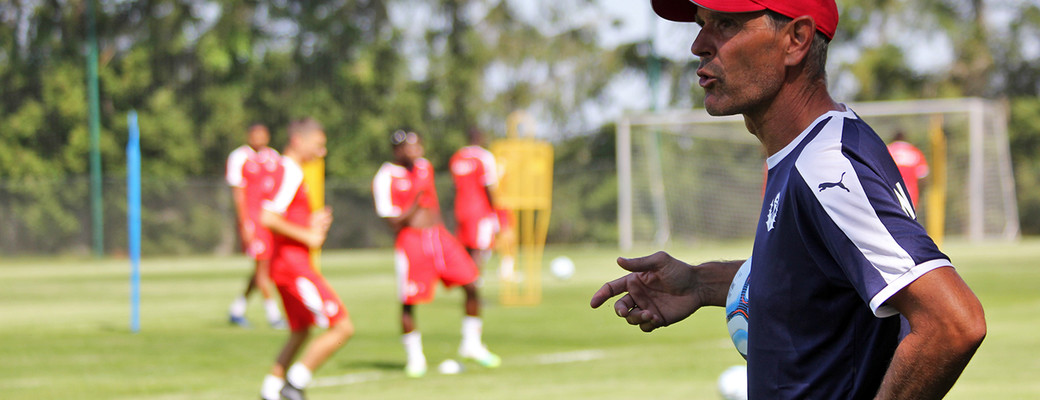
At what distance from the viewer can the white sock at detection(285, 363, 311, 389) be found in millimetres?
7430

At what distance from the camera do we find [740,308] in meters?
2.55

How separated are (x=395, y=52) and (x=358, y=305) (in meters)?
24.9

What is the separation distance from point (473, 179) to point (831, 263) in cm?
1314

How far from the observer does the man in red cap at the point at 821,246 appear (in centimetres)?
191

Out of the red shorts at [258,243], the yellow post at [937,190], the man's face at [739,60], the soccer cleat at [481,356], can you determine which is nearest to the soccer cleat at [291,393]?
the soccer cleat at [481,356]

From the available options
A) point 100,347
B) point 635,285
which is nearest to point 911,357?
point 635,285

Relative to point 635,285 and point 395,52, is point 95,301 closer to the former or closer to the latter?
point 635,285

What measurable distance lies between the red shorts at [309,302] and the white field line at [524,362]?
3.47 ft

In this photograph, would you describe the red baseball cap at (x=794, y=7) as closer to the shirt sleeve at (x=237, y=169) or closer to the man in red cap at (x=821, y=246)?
the man in red cap at (x=821, y=246)

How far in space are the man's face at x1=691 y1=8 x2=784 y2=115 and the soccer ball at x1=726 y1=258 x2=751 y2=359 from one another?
1.29ft

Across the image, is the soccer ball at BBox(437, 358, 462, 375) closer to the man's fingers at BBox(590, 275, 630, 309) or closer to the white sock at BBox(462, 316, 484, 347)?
the white sock at BBox(462, 316, 484, 347)

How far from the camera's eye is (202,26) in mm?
38562

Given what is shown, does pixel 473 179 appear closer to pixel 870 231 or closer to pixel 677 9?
pixel 677 9

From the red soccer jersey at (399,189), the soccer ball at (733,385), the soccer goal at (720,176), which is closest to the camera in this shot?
the soccer ball at (733,385)
